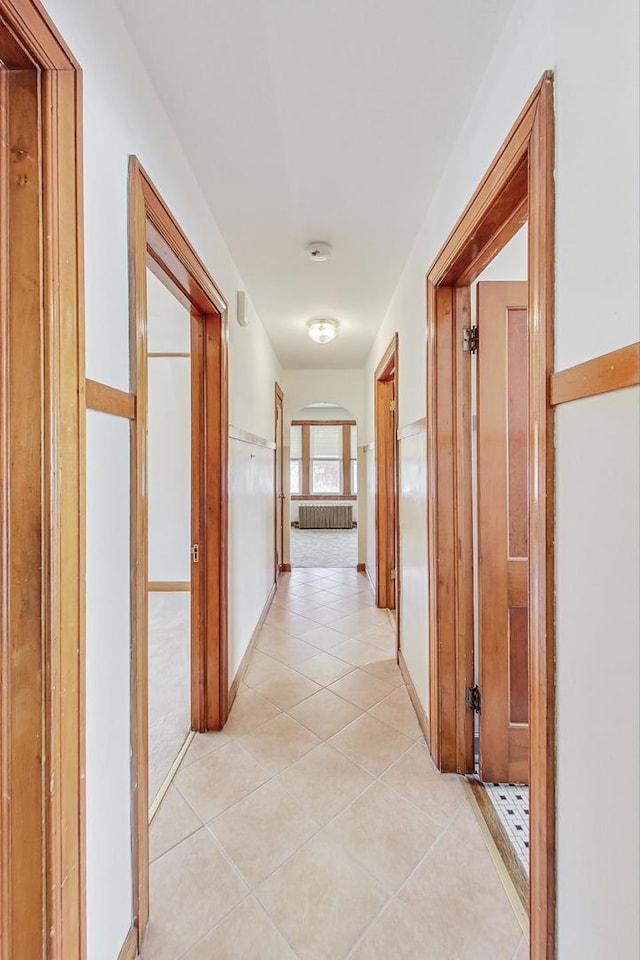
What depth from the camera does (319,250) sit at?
2211 mm

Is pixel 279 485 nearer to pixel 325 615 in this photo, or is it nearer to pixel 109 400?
pixel 325 615

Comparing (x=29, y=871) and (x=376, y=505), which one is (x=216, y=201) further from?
(x=376, y=505)

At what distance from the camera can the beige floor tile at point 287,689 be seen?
92.7 inches

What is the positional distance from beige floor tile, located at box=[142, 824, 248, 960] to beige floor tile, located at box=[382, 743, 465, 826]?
69 centimetres

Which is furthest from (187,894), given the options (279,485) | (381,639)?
(279,485)

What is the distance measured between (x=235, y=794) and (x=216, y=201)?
2.42 m

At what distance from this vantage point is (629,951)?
68cm

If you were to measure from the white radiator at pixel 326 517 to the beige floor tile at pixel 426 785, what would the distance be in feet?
24.4

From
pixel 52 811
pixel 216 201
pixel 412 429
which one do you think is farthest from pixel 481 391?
pixel 52 811

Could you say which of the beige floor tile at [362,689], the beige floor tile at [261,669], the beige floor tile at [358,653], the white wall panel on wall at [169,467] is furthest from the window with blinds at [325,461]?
the beige floor tile at [362,689]

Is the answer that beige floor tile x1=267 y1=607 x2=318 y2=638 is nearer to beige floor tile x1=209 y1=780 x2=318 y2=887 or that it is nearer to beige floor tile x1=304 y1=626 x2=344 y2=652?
beige floor tile x1=304 y1=626 x2=344 y2=652

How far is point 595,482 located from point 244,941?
1.48 m

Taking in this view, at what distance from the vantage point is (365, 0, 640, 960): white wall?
67 cm

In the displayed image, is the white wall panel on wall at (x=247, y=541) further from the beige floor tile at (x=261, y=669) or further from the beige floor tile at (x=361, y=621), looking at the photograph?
the beige floor tile at (x=361, y=621)
